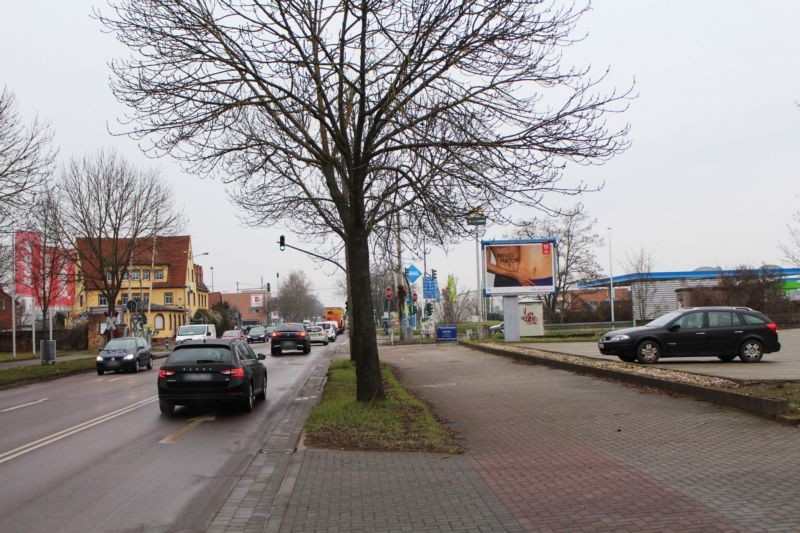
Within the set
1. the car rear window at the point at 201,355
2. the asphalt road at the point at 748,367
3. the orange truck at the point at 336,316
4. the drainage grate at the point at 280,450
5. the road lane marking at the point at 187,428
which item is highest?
the orange truck at the point at 336,316

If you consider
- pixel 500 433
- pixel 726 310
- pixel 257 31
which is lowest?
pixel 500 433

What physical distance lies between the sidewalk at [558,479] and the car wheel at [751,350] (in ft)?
27.2

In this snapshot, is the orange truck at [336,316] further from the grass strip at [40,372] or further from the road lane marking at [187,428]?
the road lane marking at [187,428]

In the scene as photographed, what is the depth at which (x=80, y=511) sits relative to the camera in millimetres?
6602

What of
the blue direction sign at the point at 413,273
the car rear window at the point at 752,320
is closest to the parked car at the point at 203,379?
the car rear window at the point at 752,320

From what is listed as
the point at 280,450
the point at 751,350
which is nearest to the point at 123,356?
the point at 280,450

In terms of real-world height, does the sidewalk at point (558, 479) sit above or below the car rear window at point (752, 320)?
below

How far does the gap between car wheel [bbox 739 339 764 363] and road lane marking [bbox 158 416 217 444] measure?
13.8 metres

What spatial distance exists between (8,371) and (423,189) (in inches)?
802

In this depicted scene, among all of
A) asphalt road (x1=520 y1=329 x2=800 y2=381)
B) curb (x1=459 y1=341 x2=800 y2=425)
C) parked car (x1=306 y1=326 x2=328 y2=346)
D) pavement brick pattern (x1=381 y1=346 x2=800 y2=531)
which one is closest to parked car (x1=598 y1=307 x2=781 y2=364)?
asphalt road (x1=520 y1=329 x2=800 y2=381)

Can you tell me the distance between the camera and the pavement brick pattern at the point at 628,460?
582cm

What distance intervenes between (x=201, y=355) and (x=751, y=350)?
46.5 ft

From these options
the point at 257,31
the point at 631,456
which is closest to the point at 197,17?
the point at 257,31

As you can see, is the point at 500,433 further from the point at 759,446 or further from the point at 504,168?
the point at 504,168
